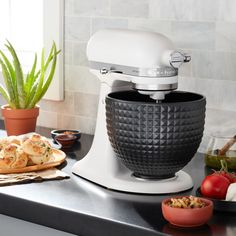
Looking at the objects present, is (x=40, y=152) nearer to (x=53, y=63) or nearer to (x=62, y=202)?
(x=62, y=202)

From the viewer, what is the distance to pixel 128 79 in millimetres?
2051

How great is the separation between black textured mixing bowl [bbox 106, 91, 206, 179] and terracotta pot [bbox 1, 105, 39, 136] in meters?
0.71

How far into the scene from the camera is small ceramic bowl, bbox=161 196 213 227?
175 cm

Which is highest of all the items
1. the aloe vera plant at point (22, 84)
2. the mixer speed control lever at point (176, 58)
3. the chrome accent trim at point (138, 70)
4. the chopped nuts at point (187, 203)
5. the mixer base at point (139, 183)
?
the mixer speed control lever at point (176, 58)

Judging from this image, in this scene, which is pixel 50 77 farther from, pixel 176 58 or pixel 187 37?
pixel 176 58

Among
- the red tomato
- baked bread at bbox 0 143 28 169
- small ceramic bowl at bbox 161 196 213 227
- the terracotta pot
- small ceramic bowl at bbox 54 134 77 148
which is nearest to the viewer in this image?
small ceramic bowl at bbox 161 196 213 227

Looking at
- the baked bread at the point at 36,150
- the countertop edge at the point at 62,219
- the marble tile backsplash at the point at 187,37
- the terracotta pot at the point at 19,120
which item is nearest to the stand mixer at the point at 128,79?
the baked bread at the point at 36,150

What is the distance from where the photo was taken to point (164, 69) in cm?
198

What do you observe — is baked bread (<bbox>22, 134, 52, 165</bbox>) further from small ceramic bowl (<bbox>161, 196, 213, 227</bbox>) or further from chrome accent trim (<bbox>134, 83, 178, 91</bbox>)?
small ceramic bowl (<bbox>161, 196, 213, 227</bbox>)

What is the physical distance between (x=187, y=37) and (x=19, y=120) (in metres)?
0.70

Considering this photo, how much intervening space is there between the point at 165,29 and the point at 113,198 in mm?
770

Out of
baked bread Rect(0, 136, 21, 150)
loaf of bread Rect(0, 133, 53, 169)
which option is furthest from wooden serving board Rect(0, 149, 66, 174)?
baked bread Rect(0, 136, 21, 150)

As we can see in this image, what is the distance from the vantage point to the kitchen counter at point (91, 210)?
70.2 inches

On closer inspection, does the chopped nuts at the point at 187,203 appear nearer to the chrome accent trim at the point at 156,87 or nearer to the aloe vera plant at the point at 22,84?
the chrome accent trim at the point at 156,87
